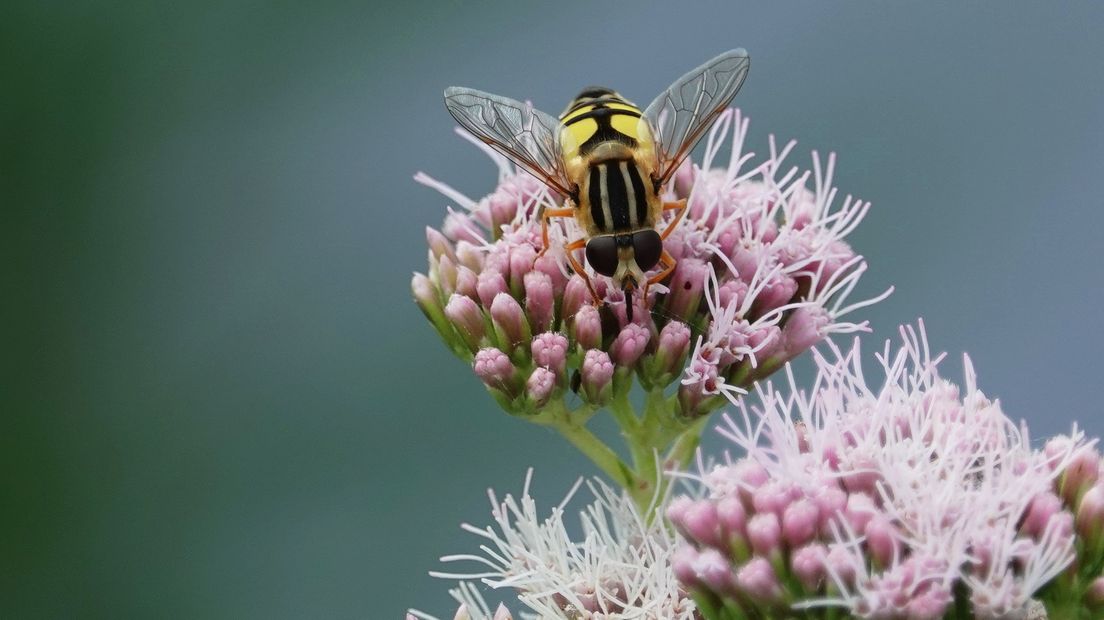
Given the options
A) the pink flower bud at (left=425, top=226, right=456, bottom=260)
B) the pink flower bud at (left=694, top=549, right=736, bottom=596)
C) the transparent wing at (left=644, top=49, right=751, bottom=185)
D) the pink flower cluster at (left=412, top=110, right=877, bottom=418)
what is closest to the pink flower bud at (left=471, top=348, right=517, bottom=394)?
the pink flower cluster at (left=412, top=110, right=877, bottom=418)

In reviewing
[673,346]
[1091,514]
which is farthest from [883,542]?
[673,346]

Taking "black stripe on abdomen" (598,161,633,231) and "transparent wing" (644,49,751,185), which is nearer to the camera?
"black stripe on abdomen" (598,161,633,231)

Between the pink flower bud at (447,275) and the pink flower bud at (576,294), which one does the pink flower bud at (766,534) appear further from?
the pink flower bud at (447,275)

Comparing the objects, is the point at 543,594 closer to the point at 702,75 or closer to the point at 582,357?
the point at 582,357

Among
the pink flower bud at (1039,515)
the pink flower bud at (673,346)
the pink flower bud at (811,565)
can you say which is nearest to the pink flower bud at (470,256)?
the pink flower bud at (673,346)

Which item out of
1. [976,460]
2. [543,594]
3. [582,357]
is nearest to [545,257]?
[582,357]

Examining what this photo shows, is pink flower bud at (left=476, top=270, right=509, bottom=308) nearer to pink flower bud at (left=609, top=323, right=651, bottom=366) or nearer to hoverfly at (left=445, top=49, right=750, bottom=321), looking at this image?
hoverfly at (left=445, top=49, right=750, bottom=321)
